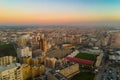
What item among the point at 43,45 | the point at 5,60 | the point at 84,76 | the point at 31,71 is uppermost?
the point at 43,45

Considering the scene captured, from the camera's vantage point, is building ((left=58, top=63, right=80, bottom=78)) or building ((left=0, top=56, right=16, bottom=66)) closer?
building ((left=58, top=63, right=80, bottom=78))

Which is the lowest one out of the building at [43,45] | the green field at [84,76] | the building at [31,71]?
the green field at [84,76]

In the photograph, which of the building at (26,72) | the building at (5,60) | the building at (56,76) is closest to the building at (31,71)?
the building at (26,72)

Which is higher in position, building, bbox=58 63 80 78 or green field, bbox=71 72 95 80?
building, bbox=58 63 80 78

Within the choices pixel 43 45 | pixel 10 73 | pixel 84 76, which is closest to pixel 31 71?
pixel 10 73

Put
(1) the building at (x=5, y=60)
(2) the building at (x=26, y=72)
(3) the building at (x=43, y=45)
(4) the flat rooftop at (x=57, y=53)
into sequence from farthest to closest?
(3) the building at (x=43, y=45) < (4) the flat rooftop at (x=57, y=53) < (1) the building at (x=5, y=60) < (2) the building at (x=26, y=72)

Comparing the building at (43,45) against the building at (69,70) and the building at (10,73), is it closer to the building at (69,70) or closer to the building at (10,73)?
the building at (69,70)

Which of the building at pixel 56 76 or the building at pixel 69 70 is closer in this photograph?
the building at pixel 56 76

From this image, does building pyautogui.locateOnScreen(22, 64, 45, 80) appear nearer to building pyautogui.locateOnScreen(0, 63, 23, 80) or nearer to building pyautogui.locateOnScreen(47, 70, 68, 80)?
building pyautogui.locateOnScreen(47, 70, 68, 80)

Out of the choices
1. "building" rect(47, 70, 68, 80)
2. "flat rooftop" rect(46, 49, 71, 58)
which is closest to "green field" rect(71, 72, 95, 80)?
"building" rect(47, 70, 68, 80)

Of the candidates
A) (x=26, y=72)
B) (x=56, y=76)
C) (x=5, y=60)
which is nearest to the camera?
(x=56, y=76)

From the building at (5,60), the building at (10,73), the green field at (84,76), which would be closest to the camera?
the building at (10,73)

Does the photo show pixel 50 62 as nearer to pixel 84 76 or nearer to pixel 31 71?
pixel 31 71
